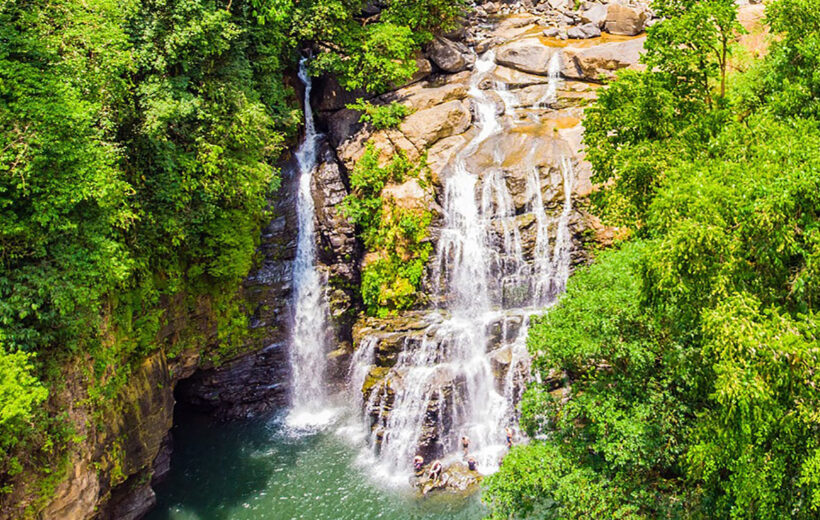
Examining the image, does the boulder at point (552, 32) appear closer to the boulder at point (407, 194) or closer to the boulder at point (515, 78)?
the boulder at point (515, 78)

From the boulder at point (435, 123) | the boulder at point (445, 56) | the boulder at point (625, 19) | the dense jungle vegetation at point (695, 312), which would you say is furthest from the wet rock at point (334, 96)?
the boulder at point (625, 19)

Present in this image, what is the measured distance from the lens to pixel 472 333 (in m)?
18.0

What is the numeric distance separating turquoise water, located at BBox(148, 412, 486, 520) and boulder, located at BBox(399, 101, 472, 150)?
12.2 metres

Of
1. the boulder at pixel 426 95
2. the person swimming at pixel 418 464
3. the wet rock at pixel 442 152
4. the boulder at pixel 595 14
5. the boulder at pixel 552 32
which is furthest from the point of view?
the boulder at pixel 552 32

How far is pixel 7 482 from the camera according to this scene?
32.6 feet

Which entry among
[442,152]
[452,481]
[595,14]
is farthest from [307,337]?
[595,14]

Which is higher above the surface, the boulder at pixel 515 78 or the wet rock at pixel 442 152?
the boulder at pixel 515 78

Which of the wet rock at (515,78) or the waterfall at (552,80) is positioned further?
the wet rock at (515,78)

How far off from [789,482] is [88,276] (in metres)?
13.7

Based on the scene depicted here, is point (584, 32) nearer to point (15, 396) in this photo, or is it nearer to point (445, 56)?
point (445, 56)

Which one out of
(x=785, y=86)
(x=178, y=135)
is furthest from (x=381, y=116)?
(x=785, y=86)

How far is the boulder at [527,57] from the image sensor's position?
80.0 feet

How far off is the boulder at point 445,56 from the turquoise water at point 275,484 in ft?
57.2

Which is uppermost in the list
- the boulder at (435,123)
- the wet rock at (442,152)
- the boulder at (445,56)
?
the boulder at (445,56)
